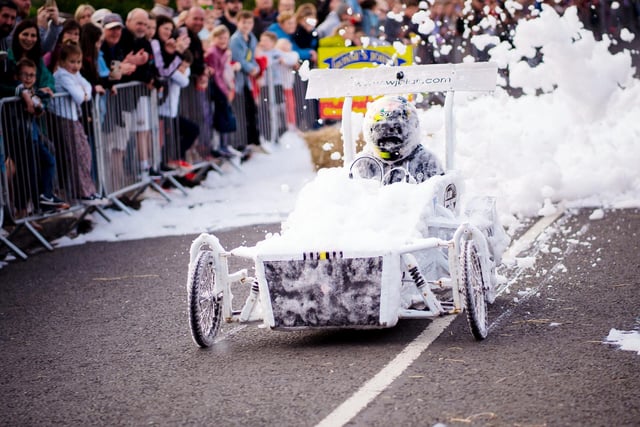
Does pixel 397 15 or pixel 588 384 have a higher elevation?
pixel 397 15

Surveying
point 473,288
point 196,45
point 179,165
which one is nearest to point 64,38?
point 179,165

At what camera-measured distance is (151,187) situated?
48.8ft

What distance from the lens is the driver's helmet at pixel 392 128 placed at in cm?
866

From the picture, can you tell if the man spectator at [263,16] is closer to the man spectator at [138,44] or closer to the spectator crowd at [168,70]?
the spectator crowd at [168,70]

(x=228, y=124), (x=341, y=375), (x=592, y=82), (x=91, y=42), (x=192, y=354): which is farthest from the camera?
(x=228, y=124)

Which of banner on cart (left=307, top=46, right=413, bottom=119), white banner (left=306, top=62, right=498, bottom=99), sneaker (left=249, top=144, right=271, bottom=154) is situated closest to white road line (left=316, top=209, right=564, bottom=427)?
white banner (left=306, top=62, right=498, bottom=99)

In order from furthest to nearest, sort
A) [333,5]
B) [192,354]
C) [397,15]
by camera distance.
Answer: [333,5]
[397,15]
[192,354]

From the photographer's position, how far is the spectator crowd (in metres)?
12.2

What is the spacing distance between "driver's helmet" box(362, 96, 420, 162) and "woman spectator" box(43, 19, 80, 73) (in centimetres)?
510

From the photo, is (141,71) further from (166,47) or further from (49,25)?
(49,25)

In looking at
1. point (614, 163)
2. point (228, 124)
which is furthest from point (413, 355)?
point (228, 124)

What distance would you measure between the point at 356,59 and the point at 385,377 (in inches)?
419

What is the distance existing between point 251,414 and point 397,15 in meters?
13.5

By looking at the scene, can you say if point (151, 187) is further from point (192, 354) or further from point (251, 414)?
point (251, 414)
